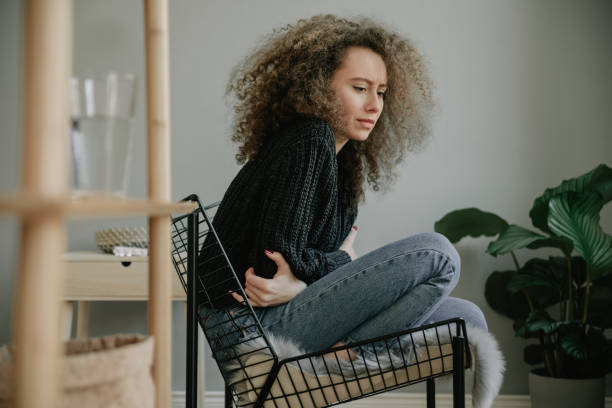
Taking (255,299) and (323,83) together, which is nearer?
(255,299)

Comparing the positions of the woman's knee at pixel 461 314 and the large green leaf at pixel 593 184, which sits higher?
the large green leaf at pixel 593 184

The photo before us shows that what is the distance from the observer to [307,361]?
3.22ft

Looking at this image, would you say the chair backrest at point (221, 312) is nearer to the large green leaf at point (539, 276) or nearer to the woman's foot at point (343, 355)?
the woman's foot at point (343, 355)

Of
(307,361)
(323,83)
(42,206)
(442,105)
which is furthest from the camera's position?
(442,105)

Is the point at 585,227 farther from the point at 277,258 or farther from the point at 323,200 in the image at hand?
the point at 277,258

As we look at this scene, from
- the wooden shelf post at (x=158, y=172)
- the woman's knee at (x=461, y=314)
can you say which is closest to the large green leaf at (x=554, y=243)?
the woman's knee at (x=461, y=314)

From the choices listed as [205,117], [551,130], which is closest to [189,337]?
[205,117]

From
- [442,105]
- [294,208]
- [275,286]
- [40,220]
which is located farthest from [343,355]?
[442,105]

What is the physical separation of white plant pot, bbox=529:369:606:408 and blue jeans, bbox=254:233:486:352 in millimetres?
1185

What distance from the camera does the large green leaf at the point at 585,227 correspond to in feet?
5.98

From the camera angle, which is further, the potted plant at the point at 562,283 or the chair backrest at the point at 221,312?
→ the potted plant at the point at 562,283

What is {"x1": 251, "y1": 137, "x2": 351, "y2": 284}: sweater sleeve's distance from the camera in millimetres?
1068

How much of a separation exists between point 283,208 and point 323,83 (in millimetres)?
376

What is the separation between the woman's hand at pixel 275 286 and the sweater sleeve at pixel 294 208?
1cm
